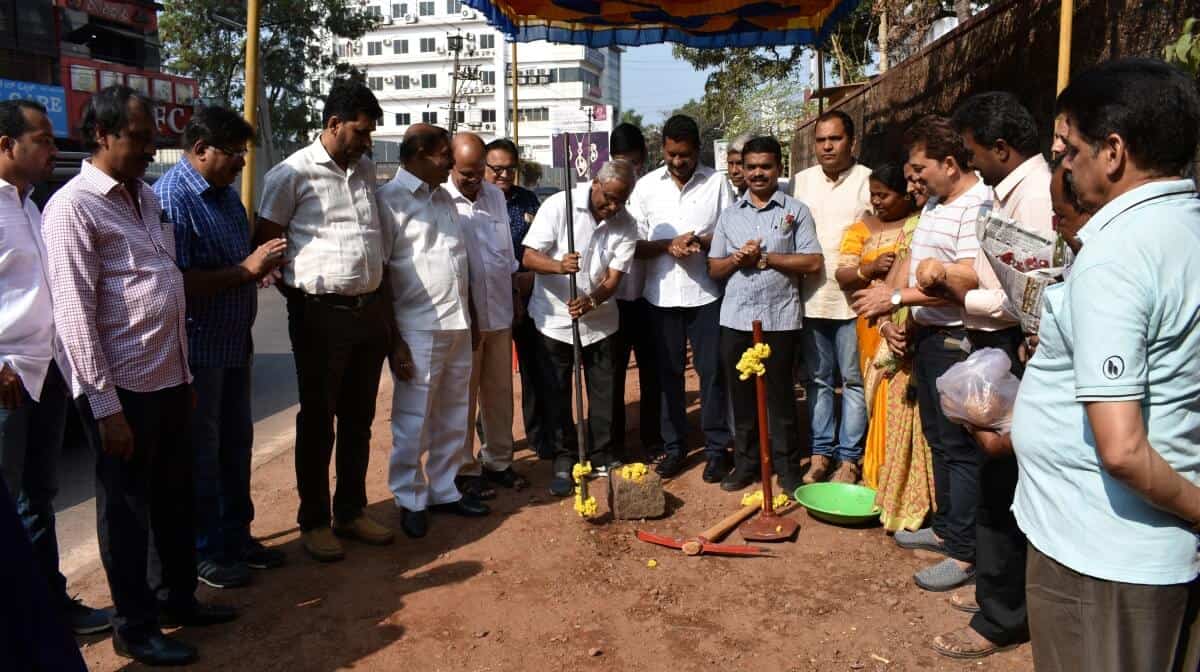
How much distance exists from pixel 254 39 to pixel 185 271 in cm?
138

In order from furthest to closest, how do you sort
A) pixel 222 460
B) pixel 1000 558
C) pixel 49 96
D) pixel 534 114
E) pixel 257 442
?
pixel 534 114 → pixel 49 96 → pixel 257 442 → pixel 222 460 → pixel 1000 558

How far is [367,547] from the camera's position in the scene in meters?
4.51

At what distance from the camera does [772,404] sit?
506cm

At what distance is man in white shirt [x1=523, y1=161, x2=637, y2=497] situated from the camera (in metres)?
5.14

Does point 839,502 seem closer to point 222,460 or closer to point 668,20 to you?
point 222,460

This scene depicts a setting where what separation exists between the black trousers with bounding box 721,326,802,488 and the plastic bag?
90.1 inches

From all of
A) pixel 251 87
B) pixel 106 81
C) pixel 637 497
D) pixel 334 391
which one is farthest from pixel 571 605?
pixel 106 81

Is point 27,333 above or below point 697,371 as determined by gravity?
above

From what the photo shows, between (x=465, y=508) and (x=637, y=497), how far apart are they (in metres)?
0.98

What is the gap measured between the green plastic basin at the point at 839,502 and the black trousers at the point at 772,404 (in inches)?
9.8

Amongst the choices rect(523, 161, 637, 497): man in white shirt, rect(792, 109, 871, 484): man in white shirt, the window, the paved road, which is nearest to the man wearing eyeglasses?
rect(523, 161, 637, 497): man in white shirt

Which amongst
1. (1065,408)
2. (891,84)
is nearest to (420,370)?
(1065,408)

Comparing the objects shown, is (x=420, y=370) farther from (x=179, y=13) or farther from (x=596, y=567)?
(x=179, y=13)

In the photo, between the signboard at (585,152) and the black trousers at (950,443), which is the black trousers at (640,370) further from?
the black trousers at (950,443)
